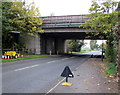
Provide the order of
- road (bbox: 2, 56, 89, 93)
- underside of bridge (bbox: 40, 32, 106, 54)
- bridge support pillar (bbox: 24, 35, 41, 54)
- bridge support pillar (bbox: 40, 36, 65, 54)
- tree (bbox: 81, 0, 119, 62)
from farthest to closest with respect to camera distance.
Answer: bridge support pillar (bbox: 40, 36, 65, 54) < underside of bridge (bbox: 40, 32, 106, 54) < bridge support pillar (bbox: 24, 35, 41, 54) < tree (bbox: 81, 0, 119, 62) < road (bbox: 2, 56, 89, 93)

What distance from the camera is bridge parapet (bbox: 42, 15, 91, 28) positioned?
28.6 m

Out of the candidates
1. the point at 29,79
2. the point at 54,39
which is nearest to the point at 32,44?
the point at 54,39

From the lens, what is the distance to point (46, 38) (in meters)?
38.6

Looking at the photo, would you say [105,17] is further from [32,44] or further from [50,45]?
[50,45]

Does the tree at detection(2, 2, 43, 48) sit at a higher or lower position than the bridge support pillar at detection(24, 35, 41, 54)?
higher

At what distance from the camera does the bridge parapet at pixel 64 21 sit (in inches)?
1128

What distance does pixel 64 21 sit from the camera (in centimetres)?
3000

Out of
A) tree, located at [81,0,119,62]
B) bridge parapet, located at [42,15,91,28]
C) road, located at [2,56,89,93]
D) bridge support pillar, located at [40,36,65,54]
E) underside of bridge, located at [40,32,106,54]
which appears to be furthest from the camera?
bridge support pillar, located at [40,36,65,54]

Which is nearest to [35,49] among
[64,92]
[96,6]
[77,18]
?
[77,18]

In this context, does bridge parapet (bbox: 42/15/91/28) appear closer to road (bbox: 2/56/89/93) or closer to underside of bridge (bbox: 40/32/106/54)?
underside of bridge (bbox: 40/32/106/54)

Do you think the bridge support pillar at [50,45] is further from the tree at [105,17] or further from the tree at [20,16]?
the tree at [105,17]

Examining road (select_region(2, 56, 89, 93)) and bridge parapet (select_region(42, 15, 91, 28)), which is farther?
bridge parapet (select_region(42, 15, 91, 28))

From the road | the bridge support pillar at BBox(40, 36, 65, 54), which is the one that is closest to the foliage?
the bridge support pillar at BBox(40, 36, 65, 54)

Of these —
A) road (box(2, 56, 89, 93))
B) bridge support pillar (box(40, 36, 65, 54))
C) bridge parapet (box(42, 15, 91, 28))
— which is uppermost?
bridge parapet (box(42, 15, 91, 28))
